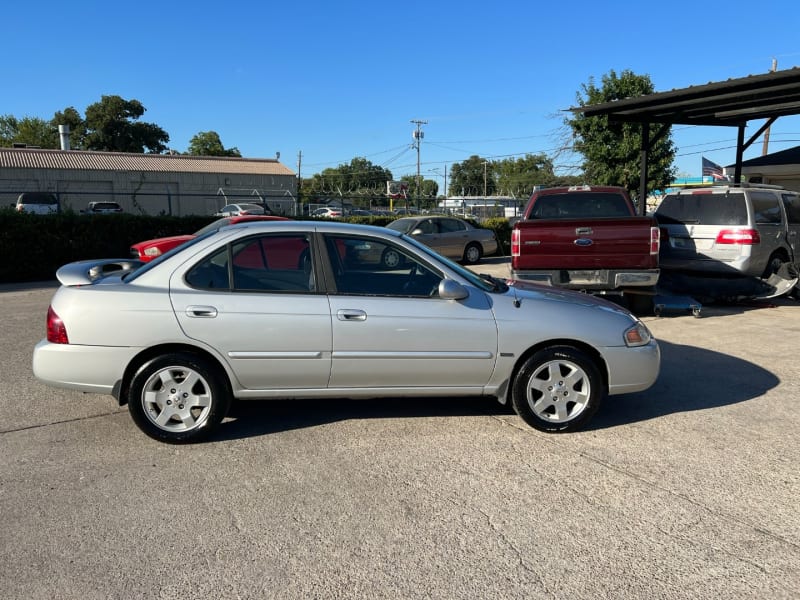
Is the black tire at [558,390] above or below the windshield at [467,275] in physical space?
below

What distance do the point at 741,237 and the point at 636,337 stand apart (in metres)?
6.30

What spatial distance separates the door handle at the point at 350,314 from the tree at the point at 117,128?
7768 cm

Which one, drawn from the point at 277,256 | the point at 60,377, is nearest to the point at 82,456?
the point at 60,377

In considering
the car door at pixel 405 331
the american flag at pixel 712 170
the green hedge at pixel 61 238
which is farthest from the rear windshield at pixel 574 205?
the american flag at pixel 712 170

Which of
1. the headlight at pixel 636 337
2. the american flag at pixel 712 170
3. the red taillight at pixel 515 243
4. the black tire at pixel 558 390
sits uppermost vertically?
the american flag at pixel 712 170

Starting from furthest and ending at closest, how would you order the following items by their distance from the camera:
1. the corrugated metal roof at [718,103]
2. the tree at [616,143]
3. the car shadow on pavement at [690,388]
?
the tree at [616,143] → the corrugated metal roof at [718,103] → the car shadow on pavement at [690,388]

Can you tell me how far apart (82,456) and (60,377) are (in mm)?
569

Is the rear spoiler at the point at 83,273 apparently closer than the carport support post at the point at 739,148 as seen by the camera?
Yes

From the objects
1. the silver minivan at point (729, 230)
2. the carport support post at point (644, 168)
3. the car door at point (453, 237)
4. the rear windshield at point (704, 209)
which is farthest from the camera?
the car door at point (453, 237)

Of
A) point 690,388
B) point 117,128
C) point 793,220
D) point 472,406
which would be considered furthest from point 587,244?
point 117,128

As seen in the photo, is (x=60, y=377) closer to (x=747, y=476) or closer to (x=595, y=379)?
(x=595, y=379)

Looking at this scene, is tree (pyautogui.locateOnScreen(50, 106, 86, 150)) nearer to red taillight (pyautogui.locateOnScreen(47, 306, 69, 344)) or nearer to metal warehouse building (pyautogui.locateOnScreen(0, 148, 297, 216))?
metal warehouse building (pyautogui.locateOnScreen(0, 148, 297, 216))

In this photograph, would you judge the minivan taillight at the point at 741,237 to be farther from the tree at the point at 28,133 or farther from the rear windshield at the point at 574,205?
the tree at the point at 28,133

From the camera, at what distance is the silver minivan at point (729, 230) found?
9.64 metres
